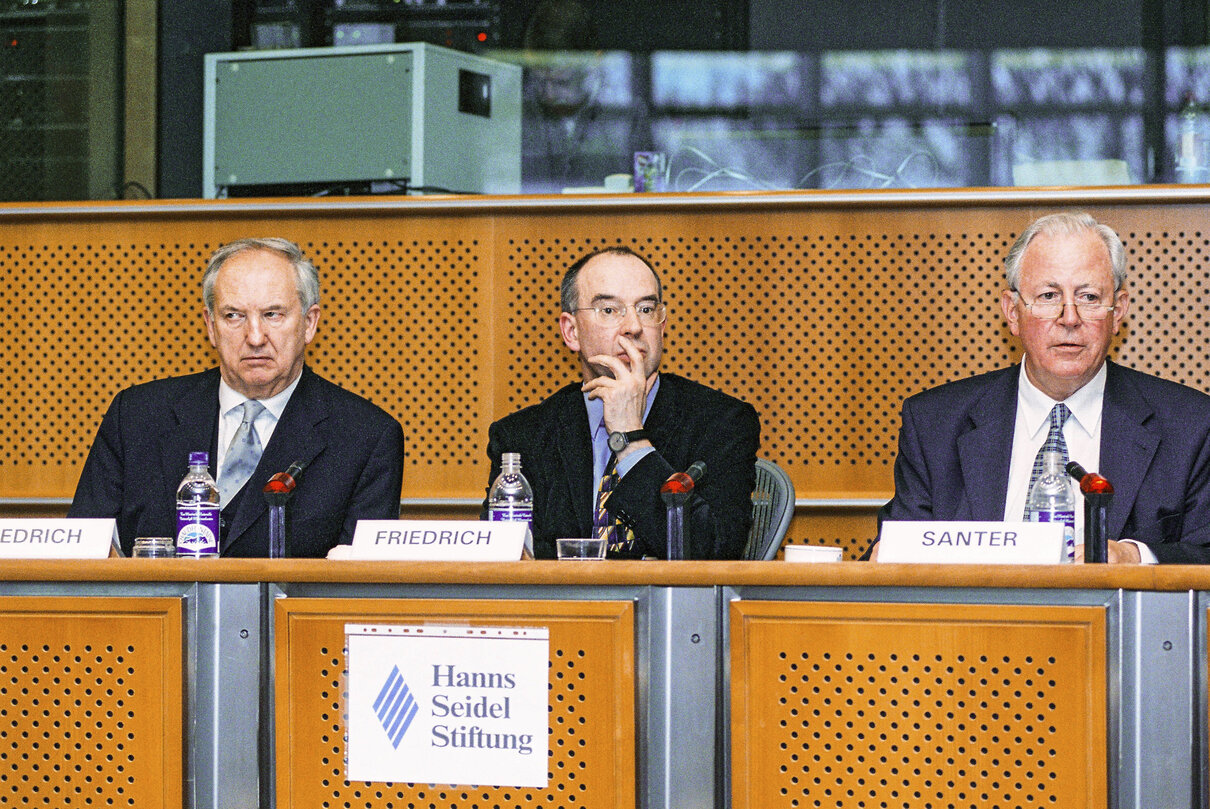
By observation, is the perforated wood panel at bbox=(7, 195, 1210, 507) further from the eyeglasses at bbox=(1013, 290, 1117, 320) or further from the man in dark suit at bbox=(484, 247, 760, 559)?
the eyeglasses at bbox=(1013, 290, 1117, 320)

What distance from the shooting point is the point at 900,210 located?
12.2ft

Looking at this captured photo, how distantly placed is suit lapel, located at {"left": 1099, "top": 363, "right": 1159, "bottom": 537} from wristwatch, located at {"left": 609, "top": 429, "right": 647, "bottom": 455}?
0.88 meters

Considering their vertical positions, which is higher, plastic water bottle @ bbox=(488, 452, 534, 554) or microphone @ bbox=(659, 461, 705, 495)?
microphone @ bbox=(659, 461, 705, 495)

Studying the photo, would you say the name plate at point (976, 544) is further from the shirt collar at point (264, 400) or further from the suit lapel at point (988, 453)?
the shirt collar at point (264, 400)

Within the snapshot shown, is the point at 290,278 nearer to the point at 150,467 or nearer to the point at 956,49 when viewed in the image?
the point at 150,467

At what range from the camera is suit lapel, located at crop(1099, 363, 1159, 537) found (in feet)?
8.34

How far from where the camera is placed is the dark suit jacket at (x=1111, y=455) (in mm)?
2547

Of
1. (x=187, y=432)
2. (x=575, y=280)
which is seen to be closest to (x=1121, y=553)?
(x=575, y=280)

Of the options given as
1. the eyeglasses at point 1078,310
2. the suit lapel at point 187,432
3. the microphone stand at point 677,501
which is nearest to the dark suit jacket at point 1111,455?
the eyeglasses at point 1078,310

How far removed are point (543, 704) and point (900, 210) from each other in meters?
2.22

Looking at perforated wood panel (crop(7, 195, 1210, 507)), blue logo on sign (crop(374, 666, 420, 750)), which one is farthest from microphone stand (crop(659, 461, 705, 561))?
perforated wood panel (crop(7, 195, 1210, 507))

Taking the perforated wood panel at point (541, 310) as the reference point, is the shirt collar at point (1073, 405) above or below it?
below

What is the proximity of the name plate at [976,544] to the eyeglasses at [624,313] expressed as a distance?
109cm

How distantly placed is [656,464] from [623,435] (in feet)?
0.38
